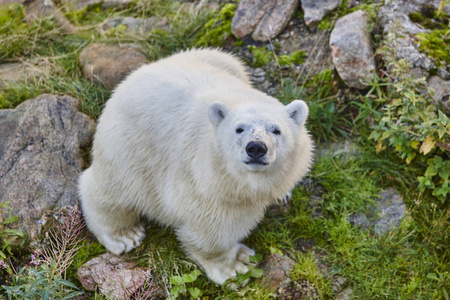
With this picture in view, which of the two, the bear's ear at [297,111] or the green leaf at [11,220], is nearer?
the bear's ear at [297,111]

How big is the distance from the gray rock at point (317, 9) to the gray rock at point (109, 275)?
3679 millimetres

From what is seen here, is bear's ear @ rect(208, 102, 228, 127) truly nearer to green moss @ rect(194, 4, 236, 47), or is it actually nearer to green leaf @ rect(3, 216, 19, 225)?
green leaf @ rect(3, 216, 19, 225)

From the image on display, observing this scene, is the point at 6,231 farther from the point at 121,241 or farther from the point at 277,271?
the point at 277,271

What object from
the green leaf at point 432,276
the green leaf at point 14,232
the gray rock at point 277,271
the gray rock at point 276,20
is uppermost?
the gray rock at point 276,20

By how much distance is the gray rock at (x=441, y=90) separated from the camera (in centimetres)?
453

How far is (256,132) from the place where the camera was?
3172 mm

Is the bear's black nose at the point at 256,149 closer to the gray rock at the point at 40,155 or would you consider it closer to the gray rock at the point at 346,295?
the gray rock at the point at 346,295

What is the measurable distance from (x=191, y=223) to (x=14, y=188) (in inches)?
74.1

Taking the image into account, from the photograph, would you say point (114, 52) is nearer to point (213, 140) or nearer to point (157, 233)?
point (157, 233)

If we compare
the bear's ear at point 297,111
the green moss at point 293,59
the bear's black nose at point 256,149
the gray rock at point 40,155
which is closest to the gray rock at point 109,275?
the gray rock at point 40,155

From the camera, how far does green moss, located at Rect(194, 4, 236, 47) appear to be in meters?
5.92

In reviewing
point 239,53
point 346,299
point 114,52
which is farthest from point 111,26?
point 346,299

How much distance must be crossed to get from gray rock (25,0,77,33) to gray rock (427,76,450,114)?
192 inches

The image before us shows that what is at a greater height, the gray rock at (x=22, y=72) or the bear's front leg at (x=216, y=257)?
the gray rock at (x=22, y=72)
